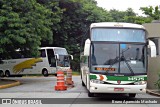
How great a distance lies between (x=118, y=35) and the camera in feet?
45.1

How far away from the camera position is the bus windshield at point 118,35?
44.8ft

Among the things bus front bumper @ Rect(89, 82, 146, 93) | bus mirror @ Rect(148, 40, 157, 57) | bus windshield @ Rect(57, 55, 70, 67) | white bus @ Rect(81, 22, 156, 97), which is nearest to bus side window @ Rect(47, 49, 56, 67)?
bus windshield @ Rect(57, 55, 70, 67)

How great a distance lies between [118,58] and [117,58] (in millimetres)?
41

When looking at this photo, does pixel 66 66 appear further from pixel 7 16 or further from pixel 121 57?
pixel 121 57

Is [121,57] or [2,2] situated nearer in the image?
[121,57]

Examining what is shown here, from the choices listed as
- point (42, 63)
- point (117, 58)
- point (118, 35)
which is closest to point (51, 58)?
point (42, 63)

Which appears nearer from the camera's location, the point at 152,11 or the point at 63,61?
the point at 152,11

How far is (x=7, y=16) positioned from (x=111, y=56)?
10969 mm

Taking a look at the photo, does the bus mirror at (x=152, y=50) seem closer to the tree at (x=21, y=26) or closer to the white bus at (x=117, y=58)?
the white bus at (x=117, y=58)

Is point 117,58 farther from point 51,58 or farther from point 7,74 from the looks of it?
point 7,74

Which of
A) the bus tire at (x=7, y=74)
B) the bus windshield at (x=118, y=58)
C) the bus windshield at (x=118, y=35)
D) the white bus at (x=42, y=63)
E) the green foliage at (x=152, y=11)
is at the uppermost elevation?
the green foliage at (x=152, y=11)

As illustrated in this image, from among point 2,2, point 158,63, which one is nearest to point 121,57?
point 158,63

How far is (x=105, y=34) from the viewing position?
543 inches

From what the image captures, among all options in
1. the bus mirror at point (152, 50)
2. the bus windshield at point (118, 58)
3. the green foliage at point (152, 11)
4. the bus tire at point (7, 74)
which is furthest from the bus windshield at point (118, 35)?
the bus tire at point (7, 74)
